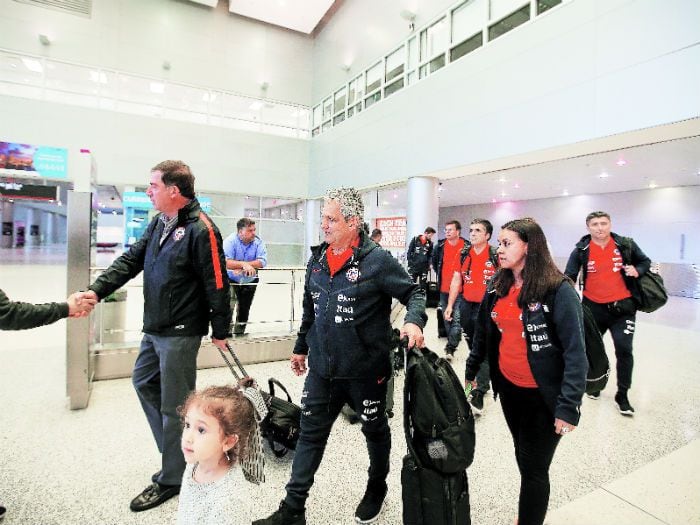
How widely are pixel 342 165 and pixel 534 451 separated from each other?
40.3 feet

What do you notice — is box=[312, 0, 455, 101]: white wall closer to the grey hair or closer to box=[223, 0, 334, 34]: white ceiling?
box=[223, 0, 334, 34]: white ceiling

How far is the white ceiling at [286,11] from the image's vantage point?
13672 mm

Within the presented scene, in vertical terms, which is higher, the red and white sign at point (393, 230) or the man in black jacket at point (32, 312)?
the red and white sign at point (393, 230)

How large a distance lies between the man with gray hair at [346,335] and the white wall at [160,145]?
1271cm

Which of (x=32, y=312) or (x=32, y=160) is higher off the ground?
(x=32, y=160)

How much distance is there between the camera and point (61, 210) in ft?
141

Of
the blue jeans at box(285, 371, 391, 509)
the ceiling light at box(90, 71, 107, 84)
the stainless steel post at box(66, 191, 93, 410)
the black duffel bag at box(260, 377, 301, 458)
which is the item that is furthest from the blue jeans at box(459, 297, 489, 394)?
the ceiling light at box(90, 71, 107, 84)

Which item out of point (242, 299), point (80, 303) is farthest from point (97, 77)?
point (80, 303)

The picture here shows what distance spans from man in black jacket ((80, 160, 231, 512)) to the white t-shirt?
87cm

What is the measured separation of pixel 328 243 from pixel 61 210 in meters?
51.3

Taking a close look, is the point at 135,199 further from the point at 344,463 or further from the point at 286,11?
the point at 344,463

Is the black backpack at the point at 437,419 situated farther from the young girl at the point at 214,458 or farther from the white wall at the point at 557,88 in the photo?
the white wall at the point at 557,88

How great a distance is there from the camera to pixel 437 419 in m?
1.53

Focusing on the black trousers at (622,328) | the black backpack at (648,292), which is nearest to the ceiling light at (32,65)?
the black trousers at (622,328)
